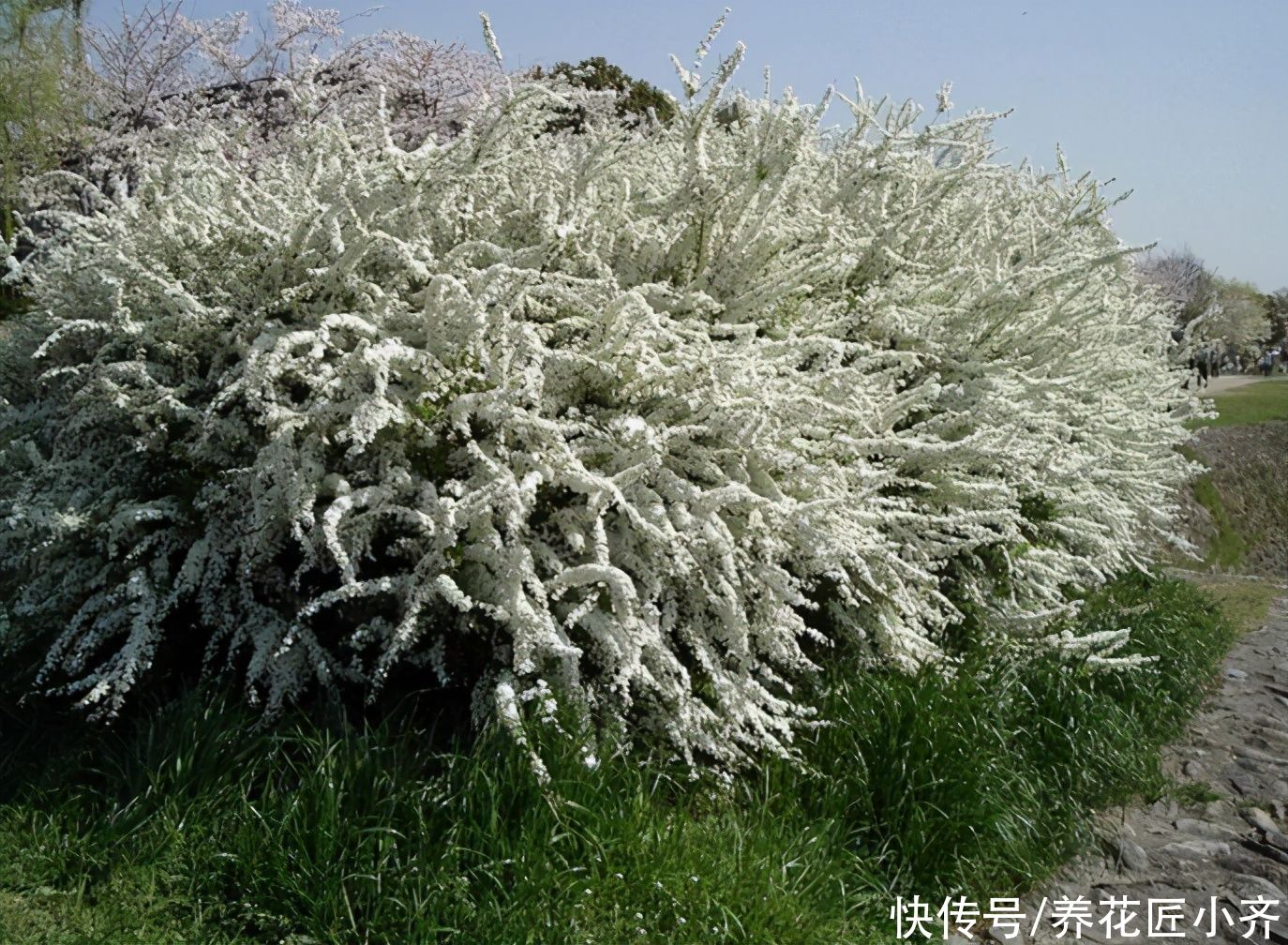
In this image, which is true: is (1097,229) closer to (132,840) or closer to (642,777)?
(642,777)

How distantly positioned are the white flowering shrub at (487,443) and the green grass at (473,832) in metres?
0.21

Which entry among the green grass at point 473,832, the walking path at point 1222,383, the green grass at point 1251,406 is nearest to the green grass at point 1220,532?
the green grass at point 1251,406

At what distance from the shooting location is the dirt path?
3.72 metres

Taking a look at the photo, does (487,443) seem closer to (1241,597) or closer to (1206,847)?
(1206,847)

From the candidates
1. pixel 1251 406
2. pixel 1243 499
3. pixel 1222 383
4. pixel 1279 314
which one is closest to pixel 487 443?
pixel 1243 499

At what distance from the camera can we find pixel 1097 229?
9781 millimetres

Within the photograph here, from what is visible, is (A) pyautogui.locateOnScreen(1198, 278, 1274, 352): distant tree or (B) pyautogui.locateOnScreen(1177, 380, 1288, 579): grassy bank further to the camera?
(A) pyautogui.locateOnScreen(1198, 278, 1274, 352): distant tree

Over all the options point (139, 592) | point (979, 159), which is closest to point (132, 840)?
point (139, 592)

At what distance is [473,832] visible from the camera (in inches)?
114

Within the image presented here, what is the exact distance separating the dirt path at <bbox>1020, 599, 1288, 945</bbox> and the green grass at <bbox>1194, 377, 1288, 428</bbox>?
18355 mm

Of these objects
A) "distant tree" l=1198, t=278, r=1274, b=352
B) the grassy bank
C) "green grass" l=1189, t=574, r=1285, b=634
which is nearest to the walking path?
"distant tree" l=1198, t=278, r=1274, b=352

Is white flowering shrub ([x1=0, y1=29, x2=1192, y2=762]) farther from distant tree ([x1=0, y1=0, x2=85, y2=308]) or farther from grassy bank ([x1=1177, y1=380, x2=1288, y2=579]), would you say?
distant tree ([x1=0, y1=0, x2=85, y2=308])

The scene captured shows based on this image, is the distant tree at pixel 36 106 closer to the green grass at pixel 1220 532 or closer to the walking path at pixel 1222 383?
the green grass at pixel 1220 532

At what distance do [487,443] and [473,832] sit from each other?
4.17 feet
